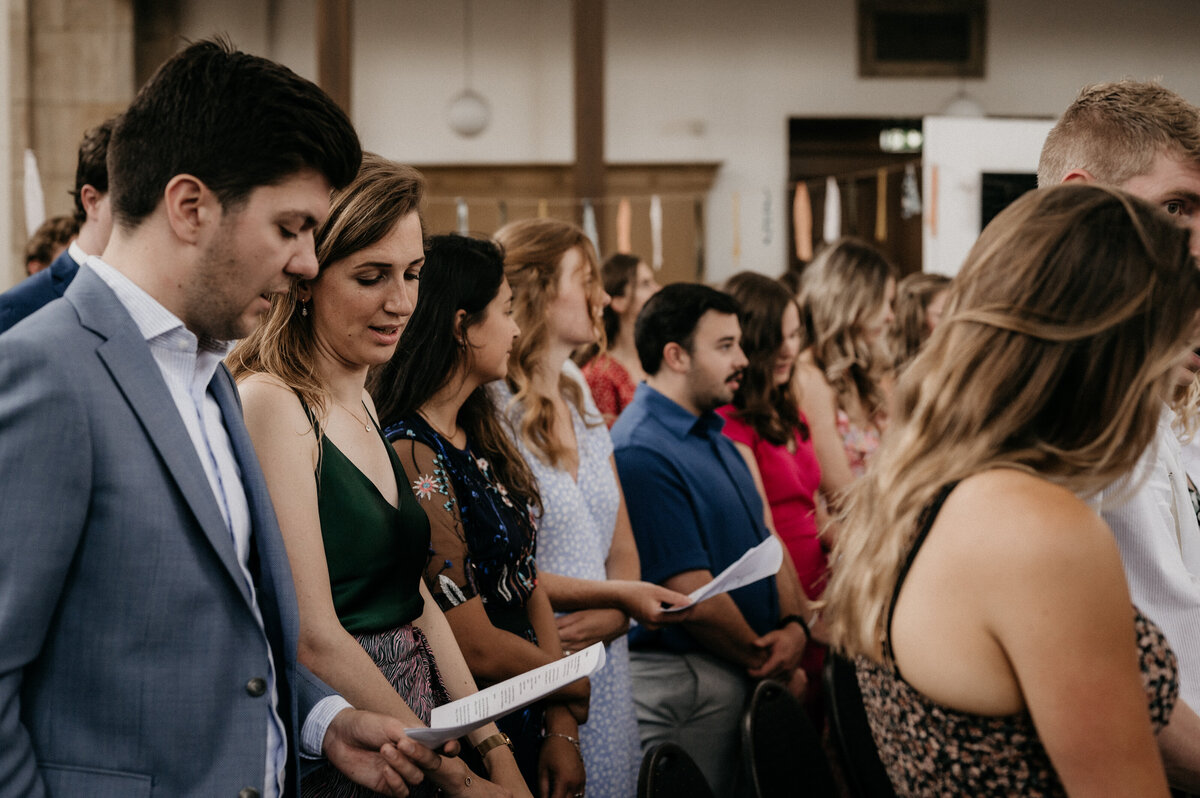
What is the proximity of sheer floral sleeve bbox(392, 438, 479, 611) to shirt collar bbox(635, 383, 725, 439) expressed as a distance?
3.56ft

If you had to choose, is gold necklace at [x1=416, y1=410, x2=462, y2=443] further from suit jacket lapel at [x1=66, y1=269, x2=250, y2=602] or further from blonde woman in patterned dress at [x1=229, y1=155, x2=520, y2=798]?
suit jacket lapel at [x1=66, y1=269, x2=250, y2=602]

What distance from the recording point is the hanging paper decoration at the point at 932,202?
23.5ft

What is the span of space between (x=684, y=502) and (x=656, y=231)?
593 centimetres

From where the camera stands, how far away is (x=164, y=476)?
3.85 ft

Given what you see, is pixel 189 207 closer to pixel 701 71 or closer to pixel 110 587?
pixel 110 587

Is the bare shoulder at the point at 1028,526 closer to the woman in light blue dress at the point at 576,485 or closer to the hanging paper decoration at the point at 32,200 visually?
the woman in light blue dress at the point at 576,485

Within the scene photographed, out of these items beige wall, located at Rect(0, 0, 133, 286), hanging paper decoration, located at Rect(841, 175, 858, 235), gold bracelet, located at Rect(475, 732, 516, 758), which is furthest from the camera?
hanging paper decoration, located at Rect(841, 175, 858, 235)

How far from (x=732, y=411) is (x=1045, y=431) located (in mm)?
2241

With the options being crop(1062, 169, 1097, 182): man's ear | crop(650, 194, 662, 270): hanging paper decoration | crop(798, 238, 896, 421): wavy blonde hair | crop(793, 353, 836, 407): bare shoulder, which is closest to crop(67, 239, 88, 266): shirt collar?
crop(1062, 169, 1097, 182): man's ear

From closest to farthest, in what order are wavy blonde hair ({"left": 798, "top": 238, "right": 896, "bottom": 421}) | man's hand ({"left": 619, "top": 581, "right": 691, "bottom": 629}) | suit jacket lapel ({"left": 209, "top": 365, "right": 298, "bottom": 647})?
suit jacket lapel ({"left": 209, "top": 365, "right": 298, "bottom": 647}) → man's hand ({"left": 619, "top": 581, "right": 691, "bottom": 629}) → wavy blonde hair ({"left": 798, "top": 238, "right": 896, "bottom": 421})

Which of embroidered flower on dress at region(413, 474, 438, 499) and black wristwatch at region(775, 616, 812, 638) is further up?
embroidered flower on dress at region(413, 474, 438, 499)

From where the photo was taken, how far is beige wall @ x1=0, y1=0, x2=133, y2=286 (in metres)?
8.17

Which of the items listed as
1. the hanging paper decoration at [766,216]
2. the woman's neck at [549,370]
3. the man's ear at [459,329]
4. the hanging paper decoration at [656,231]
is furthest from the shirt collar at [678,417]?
the hanging paper decoration at [766,216]

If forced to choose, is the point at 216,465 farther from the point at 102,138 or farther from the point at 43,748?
the point at 102,138
